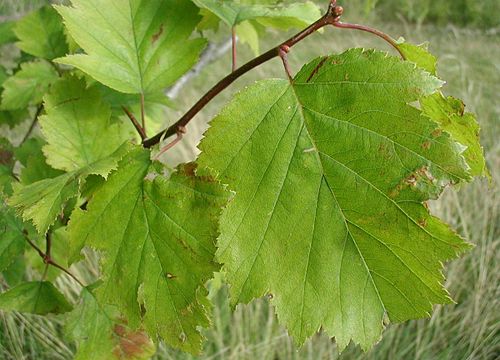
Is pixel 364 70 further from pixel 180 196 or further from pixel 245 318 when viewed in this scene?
pixel 245 318

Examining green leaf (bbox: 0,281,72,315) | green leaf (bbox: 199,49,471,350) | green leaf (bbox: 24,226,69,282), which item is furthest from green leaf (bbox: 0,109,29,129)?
green leaf (bbox: 199,49,471,350)

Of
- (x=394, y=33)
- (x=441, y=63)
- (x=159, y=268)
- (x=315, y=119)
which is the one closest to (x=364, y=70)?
(x=315, y=119)

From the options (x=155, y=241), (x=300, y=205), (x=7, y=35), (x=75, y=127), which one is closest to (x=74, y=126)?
(x=75, y=127)

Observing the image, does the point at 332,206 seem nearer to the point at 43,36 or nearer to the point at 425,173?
the point at 425,173

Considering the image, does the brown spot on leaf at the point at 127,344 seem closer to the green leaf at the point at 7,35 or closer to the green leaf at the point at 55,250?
the green leaf at the point at 55,250

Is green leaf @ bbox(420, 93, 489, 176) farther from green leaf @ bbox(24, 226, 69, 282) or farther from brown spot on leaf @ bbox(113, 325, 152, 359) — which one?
green leaf @ bbox(24, 226, 69, 282)

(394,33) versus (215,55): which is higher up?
(215,55)
